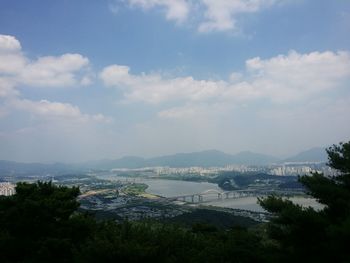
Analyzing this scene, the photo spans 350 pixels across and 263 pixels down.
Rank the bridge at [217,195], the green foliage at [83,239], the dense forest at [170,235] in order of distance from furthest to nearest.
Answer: the bridge at [217,195], the green foliage at [83,239], the dense forest at [170,235]

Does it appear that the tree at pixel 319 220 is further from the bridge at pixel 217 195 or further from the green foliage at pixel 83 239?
the bridge at pixel 217 195

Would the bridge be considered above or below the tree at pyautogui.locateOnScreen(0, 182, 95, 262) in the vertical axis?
below

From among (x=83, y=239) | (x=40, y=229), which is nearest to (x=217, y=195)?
(x=83, y=239)

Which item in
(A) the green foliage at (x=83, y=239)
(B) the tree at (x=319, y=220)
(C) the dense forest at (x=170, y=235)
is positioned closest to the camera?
(B) the tree at (x=319, y=220)

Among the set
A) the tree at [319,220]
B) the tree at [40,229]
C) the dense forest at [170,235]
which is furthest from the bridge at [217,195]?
the tree at [319,220]

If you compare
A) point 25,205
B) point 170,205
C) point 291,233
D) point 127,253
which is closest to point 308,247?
point 291,233

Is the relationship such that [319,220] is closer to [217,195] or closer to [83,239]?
[83,239]

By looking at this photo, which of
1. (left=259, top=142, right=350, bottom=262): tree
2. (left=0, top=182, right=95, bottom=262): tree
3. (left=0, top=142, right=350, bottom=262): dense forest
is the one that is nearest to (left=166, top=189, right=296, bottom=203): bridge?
(left=0, top=182, right=95, bottom=262): tree

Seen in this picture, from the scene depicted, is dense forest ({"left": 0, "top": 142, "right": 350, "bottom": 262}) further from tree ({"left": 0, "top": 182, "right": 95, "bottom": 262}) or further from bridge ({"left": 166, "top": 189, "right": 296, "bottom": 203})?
bridge ({"left": 166, "top": 189, "right": 296, "bottom": 203})
